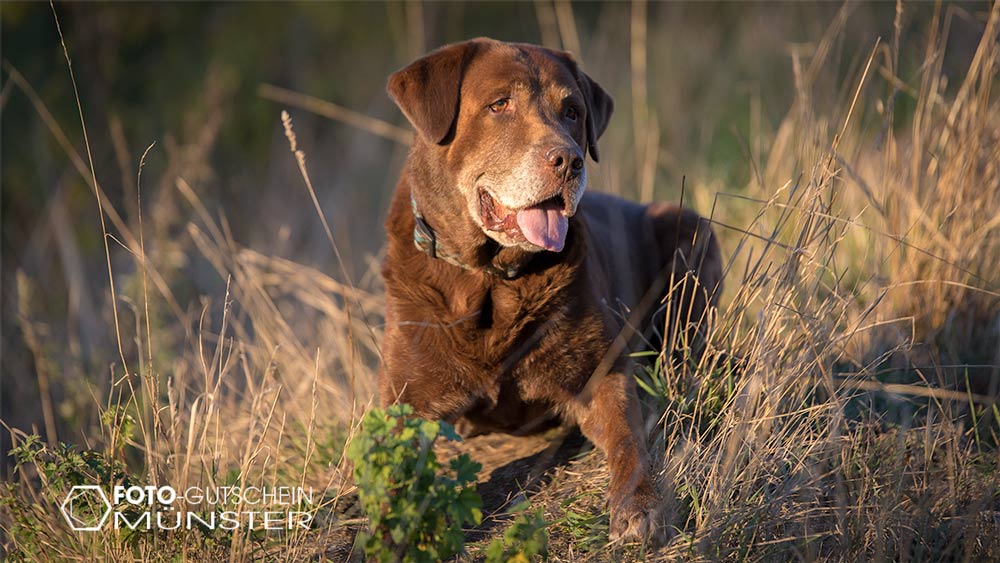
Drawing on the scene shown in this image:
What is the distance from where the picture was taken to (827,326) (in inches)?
144

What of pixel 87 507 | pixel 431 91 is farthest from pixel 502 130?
pixel 87 507

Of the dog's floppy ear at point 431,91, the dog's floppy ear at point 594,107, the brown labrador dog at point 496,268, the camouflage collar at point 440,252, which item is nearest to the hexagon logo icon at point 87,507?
the brown labrador dog at point 496,268

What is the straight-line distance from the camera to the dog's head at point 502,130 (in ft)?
11.6

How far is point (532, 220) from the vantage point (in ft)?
11.8

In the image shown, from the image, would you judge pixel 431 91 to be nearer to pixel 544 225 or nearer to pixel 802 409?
pixel 544 225

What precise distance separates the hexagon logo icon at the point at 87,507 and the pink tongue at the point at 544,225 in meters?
1.71

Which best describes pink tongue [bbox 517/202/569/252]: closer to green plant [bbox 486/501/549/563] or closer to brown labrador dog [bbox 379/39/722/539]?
brown labrador dog [bbox 379/39/722/539]

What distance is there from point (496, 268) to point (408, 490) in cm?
122

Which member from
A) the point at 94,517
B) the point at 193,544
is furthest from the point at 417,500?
the point at 94,517

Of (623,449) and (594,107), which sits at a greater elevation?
(594,107)

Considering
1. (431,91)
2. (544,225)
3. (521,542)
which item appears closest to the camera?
(521,542)

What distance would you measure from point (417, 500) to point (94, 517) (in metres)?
1.13

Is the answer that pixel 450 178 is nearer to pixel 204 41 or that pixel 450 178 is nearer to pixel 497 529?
pixel 497 529

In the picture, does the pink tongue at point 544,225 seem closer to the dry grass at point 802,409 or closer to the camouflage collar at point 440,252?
the camouflage collar at point 440,252
